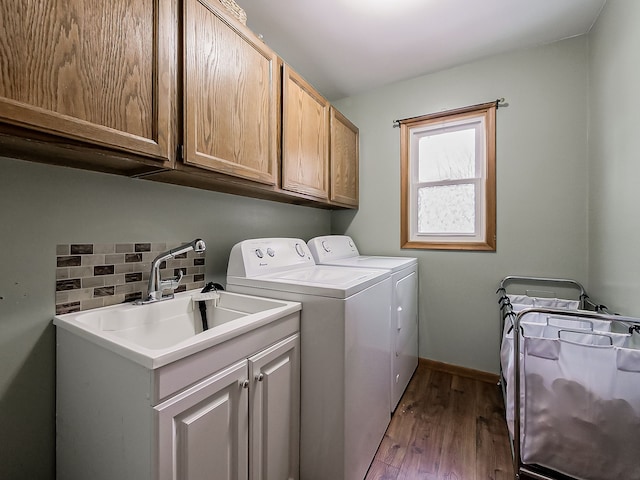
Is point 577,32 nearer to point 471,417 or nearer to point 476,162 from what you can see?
point 476,162

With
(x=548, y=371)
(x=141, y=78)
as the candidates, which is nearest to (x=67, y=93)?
(x=141, y=78)

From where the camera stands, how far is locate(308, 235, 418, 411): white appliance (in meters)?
1.83

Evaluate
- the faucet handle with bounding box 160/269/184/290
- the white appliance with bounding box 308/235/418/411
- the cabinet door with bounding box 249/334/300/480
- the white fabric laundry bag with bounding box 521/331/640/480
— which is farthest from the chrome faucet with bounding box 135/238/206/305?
the white fabric laundry bag with bounding box 521/331/640/480

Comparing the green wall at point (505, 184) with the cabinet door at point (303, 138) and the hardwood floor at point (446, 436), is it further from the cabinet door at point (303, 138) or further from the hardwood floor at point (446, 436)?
the cabinet door at point (303, 138)

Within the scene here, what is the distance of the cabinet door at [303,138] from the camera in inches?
65.6

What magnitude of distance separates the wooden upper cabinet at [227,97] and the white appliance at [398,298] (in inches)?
33.1

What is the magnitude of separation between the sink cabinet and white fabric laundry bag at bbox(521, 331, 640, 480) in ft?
3.44

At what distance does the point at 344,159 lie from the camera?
96.0 inches

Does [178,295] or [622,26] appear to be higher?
[622,26]

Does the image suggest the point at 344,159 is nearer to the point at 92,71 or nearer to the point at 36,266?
the point at 92,71

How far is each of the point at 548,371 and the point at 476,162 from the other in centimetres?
163

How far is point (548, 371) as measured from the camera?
1.20m

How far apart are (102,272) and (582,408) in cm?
202

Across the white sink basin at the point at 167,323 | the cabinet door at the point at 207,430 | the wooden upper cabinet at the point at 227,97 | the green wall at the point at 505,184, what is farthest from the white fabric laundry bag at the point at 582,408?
the wooden upper cabinet at the point at 227,97
